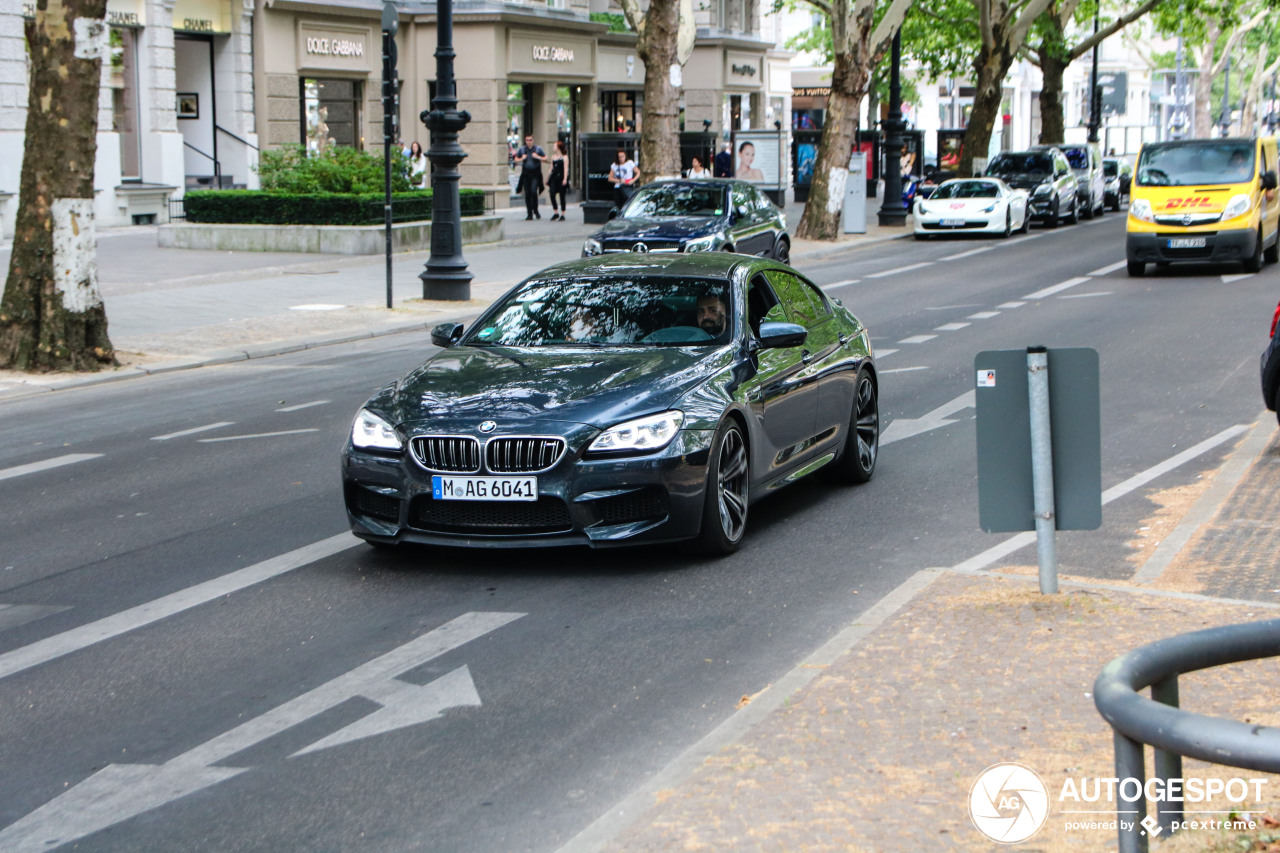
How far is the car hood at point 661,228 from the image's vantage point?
23.2 metres

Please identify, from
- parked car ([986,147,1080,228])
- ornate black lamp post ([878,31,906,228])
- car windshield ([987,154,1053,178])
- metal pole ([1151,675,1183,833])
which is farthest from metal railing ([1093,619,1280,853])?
car windshield ([987,154,1053,178])

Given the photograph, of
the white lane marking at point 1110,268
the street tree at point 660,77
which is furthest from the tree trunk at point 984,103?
the white lane marking at point 1110,268

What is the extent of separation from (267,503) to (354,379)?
18.7ft

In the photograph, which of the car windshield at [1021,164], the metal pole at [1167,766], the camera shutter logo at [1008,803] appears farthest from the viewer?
the car windshield at [1021,164]

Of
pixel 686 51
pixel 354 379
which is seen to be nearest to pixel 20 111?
pixel 686 51

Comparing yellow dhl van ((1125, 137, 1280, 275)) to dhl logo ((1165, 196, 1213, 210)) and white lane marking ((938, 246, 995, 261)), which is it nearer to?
dhl logo ((1165, 196, 1213, 210))

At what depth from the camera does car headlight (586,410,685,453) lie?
736 centimetres

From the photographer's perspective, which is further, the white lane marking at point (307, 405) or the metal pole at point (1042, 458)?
the white lane marking at point (307, 405)

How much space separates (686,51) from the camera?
33031 mm

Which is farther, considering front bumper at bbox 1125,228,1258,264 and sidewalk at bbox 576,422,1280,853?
front bumper at bbox 1125,228,1258,264

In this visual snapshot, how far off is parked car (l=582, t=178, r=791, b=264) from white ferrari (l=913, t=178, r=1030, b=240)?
947 cm

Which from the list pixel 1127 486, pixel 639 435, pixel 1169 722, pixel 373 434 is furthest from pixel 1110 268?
pixel 1169 722

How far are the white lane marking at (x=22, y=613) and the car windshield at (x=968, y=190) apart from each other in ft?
98.7

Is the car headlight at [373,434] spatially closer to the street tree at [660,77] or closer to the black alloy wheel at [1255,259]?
the black alloy wheel at [1255,259]
